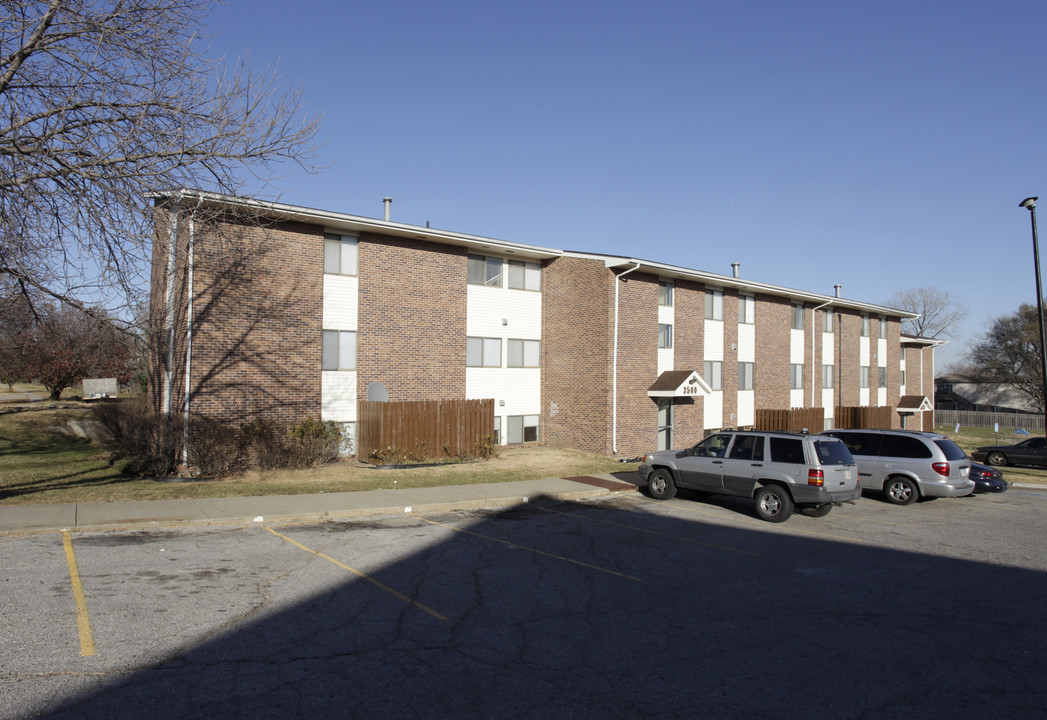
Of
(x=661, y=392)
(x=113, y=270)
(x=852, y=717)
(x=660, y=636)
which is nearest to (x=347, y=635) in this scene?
(x=660, y=636)

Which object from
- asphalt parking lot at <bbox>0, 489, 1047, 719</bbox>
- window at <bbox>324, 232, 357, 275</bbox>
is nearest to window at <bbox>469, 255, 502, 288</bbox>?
window at <bbox>324, 232, 357, 275</bbox>

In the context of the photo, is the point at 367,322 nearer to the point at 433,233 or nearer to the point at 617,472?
the point at 433,233

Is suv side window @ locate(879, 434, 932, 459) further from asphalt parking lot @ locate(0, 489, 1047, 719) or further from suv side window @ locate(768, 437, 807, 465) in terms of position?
A: suv side window @ locate(768, 437, 807, 465)

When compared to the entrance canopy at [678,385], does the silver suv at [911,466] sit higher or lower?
lower

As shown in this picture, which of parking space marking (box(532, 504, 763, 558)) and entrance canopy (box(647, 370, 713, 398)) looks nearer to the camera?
parking space marking (box(532, 504, 763, 558))

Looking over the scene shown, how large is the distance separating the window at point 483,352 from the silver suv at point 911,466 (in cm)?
1159

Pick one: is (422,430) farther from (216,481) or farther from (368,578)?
(368,578)

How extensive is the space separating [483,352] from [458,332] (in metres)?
1.35

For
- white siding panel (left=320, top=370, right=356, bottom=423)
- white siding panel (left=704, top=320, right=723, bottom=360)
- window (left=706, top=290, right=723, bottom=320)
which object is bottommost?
white siding panel (left=320, top=370, right=356, bottom=423)

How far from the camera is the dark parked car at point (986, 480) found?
17864 mm

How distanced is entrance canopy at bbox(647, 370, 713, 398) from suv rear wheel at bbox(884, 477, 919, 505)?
336 inches

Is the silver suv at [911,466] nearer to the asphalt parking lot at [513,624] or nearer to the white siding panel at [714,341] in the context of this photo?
the asphalt parking lot at [513,624]

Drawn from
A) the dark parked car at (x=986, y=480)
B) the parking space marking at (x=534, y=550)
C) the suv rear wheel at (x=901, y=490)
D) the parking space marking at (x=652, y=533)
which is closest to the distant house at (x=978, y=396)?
the dark parked car at (x=986, y=480)

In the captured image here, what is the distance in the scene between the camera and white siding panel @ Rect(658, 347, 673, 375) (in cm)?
2552
